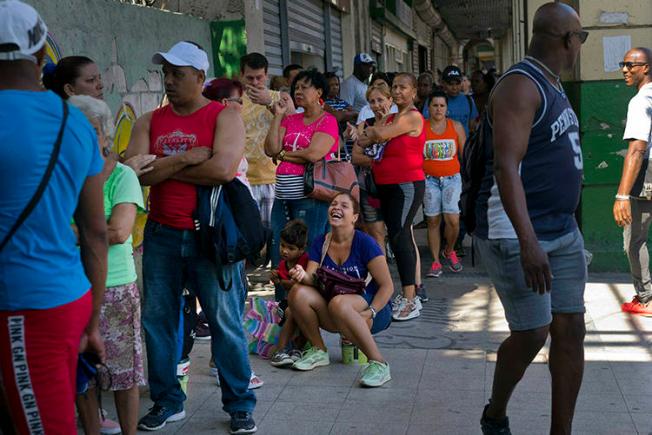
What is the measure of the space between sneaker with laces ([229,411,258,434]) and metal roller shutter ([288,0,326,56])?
964cm

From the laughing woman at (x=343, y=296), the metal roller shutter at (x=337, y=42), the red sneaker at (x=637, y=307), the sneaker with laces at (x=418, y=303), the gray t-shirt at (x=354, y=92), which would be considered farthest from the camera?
the metal roller shutter at (x=337, y=42)

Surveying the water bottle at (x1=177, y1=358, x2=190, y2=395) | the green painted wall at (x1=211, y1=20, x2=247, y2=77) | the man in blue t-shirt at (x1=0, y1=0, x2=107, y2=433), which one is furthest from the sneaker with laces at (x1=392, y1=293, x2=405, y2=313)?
the man in blue t-shirt at (x1=0, y1=0, x2=107, y2=433)

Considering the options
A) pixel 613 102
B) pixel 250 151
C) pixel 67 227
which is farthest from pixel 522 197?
pixel 613 102

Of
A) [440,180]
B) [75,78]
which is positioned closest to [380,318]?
[75,78]

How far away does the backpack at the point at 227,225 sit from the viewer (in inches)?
171

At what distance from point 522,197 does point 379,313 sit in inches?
82.2

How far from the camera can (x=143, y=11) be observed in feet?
25.2

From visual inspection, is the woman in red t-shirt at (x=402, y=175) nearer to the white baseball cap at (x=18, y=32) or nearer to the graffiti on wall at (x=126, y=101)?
the graffiti on wall at (x=126, y=101)

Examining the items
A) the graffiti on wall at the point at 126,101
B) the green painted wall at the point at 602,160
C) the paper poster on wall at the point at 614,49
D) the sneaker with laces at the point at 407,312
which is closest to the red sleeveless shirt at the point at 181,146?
the graffiti on wall at the point at 126,101

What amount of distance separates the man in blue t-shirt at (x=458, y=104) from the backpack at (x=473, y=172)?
6.24 meters

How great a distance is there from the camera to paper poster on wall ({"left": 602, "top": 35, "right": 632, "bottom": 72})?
7.99m

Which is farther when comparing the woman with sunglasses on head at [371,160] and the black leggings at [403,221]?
the woman with sunglasses on head at [371,160]

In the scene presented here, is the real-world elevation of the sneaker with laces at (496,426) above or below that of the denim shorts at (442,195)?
below

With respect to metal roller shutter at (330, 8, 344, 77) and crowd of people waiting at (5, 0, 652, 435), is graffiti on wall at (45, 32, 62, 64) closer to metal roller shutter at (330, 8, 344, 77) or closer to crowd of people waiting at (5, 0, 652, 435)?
crowd of people waiting at (5, 0, 652, 435)
